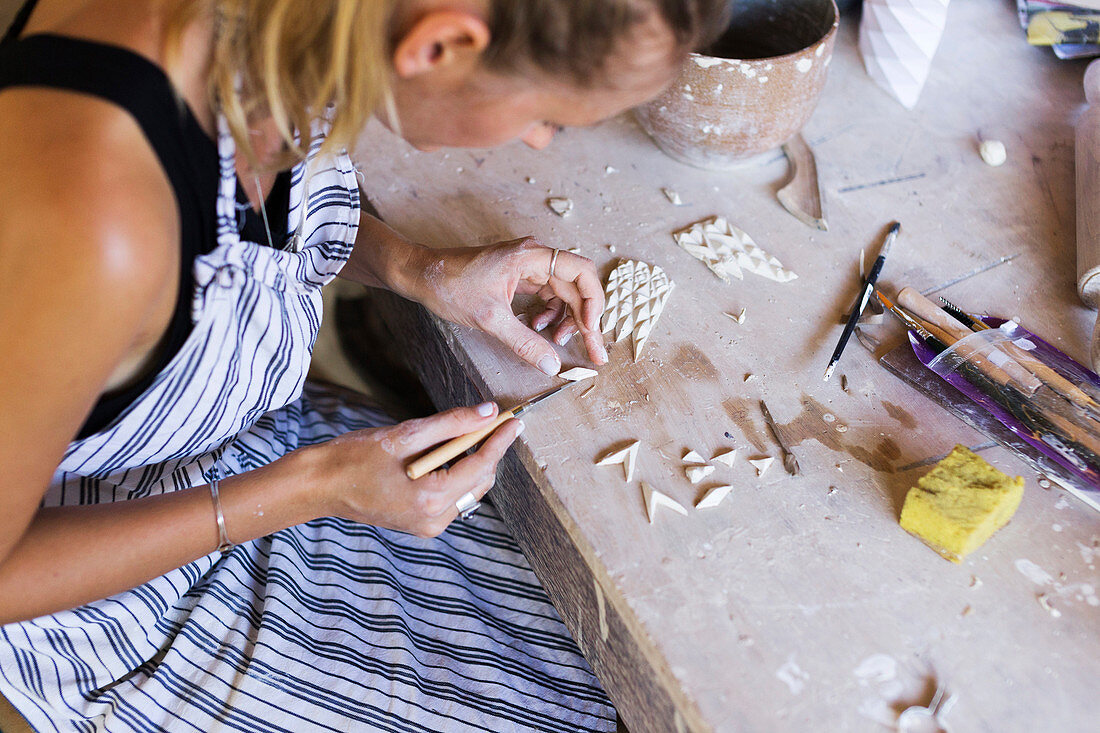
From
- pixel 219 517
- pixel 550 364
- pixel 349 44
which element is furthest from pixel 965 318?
pixel 219 517

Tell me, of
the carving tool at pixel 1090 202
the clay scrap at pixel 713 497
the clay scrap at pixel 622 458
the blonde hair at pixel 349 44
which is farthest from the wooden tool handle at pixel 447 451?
the carving tool at pixel 1090 202

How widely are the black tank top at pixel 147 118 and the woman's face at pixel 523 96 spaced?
0.61 feet

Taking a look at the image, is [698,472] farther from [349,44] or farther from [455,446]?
[349,44]

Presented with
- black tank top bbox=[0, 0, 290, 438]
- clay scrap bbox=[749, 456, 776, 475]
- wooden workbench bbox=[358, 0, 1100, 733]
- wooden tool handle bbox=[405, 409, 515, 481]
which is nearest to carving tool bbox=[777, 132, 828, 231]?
wooden workbench bbox=[358, 0, 1100, 733]

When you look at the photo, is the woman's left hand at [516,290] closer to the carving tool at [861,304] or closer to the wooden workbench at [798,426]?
the wooden workbench at [798,426]

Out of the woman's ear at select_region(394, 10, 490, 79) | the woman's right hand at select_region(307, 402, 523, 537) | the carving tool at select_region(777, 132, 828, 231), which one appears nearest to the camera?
the woman's ear at select_region(394, 10, 490, 79)

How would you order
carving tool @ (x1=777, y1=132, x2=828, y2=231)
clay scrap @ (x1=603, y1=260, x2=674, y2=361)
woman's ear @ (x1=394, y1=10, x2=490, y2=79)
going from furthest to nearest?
carving tool @ (x1=777, y1=132, x2=828, y2=231) < clay scrap @ (x1=603, y1=260, x2=674, y2=361) < woman's ear @ (x1=394, y1=10, x2=490, y2=79)

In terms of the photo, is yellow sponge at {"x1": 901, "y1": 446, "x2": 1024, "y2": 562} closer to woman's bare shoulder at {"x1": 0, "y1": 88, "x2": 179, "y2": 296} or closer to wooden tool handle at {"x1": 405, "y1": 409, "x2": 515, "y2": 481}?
wooden tool handle at {"x1": 405, "y1": 409, "x2": 515, "y2": 481}

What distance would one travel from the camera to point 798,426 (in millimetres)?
A: 843

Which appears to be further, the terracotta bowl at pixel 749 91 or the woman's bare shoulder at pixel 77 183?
the terracotta bowl at pixel 749 91

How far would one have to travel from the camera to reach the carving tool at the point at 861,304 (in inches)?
35.0

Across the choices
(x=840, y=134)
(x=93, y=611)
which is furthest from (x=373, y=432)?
(x=840, y=134)

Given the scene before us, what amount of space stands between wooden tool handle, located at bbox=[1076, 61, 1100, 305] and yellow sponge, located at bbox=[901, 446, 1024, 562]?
0.27 meters

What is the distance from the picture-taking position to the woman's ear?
591 mm
